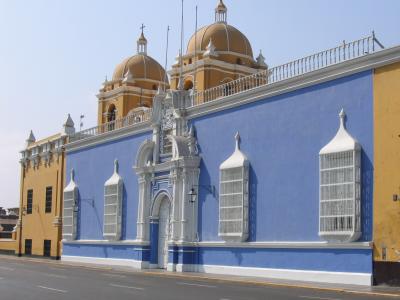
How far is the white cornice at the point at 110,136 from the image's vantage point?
3026cm

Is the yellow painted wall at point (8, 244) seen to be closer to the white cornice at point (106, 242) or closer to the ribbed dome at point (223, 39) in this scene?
the white cornice at point (106, 242)

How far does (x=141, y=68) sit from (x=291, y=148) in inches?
933

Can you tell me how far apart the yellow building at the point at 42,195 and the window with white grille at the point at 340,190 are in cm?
2105

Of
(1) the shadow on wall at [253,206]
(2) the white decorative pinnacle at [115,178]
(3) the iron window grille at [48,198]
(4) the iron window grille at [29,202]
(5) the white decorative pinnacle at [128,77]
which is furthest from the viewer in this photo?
(5) the white decorative pinnacle at [128,77]

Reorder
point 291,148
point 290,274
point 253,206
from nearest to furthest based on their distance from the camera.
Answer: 1. point 290,274
2. point 291,148
3. point 253,206

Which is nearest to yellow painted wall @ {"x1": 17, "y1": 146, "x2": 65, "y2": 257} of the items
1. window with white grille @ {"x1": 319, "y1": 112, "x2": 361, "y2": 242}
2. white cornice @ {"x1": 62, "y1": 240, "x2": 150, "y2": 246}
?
white cornice @ {"x1": 62, "y1": 240, "x2": 150, "y2": 246}

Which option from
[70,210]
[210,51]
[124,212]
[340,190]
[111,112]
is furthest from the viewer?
[111,112]

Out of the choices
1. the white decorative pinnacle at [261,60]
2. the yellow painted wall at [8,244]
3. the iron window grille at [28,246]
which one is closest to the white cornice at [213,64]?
the white decorative pinnacle at [261,60]

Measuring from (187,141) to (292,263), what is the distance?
293 inches

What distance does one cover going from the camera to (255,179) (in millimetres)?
23125

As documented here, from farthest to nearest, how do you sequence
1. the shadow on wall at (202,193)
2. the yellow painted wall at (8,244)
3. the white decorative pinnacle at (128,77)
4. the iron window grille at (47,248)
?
the yellow painted wall at (8,244), the white decorative pinnacle at (128,77), the iron window grille at (47,248), the shadow on wall at (202,193)

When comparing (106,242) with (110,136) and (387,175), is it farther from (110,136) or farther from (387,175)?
(387,175)

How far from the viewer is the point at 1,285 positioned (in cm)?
1839

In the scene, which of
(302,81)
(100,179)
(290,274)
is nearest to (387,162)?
(302,81)
